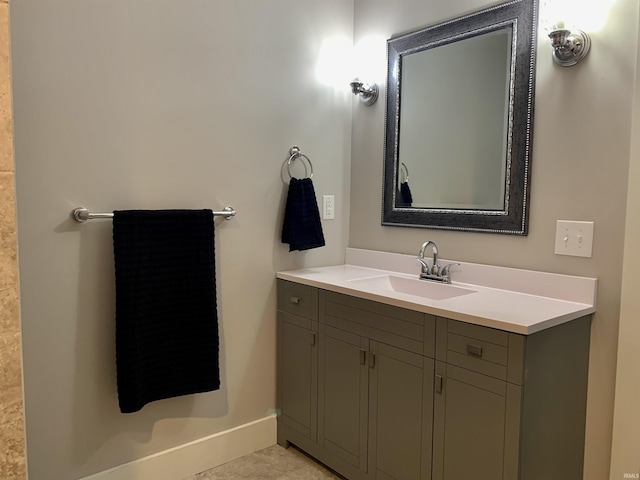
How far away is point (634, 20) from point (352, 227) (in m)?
1.52

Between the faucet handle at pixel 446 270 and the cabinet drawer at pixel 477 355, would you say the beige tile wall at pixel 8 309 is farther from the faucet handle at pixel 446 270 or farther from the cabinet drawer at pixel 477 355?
the faucet handle at pixel 446 270

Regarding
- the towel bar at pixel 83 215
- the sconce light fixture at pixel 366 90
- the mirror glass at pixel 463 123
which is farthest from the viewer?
the sconce light fixture at pixel 366 90

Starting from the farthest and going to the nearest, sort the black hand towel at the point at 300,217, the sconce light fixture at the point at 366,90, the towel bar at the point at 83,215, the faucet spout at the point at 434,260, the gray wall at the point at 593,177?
the sconce light fixture at the point at 366,90 < the black hand towel at the point at 300,217 < the faucet spout at the point at 434,260 < the towel bar at the point at 83,215 < the gray wall at the point at 593,177

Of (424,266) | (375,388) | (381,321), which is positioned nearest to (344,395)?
(375,388)

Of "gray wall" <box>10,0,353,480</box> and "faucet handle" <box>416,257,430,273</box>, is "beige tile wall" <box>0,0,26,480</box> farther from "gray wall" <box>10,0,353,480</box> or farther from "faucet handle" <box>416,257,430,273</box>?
"faucet handle" <box>416,257,430,273</box>

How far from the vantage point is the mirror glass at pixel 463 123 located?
195cm

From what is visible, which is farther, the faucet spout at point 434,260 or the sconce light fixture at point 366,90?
the sconce light fixture at point 366,90

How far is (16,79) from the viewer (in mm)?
1702

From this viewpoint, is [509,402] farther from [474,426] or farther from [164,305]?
[164,305]

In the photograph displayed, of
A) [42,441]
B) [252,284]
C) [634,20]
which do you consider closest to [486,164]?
[634,20]

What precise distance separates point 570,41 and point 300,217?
1304mm

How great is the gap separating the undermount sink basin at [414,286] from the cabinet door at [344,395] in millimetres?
255

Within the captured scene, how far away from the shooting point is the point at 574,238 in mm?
1809

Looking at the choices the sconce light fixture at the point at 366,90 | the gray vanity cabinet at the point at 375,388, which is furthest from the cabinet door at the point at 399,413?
the sconce light fixture at the point at 366,90
